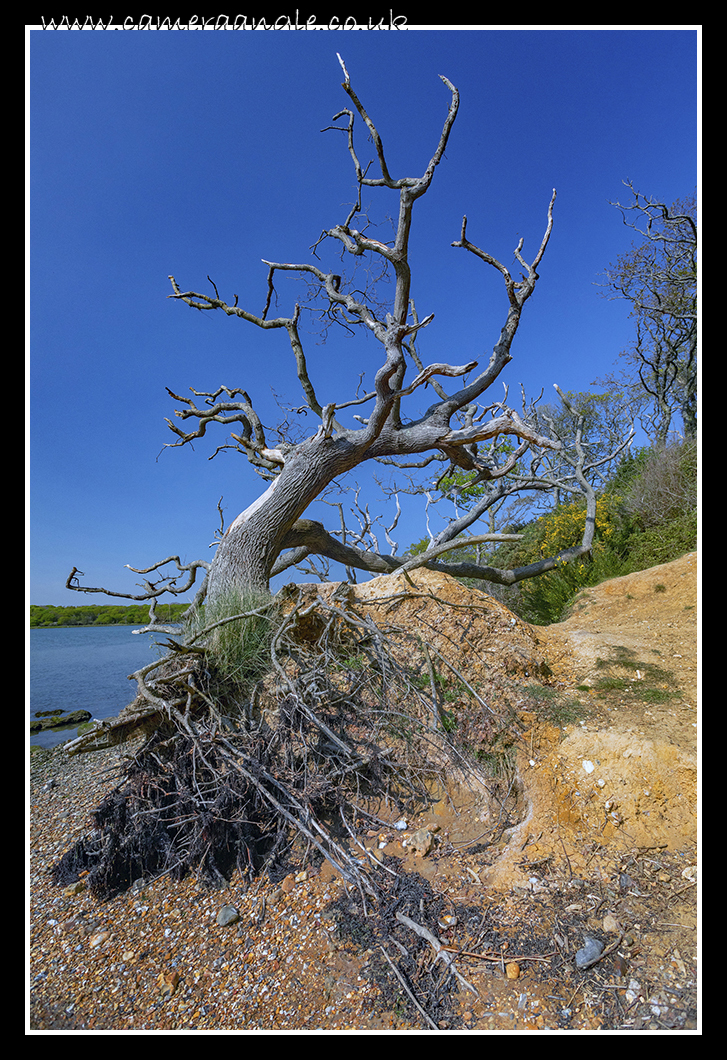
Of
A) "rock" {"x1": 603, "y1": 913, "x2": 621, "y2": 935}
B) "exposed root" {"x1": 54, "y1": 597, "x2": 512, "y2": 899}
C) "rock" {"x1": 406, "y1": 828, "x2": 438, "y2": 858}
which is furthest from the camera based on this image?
"exposed root" {"x1": 54, "y1": 597, "x2": 512, "y2": 899}

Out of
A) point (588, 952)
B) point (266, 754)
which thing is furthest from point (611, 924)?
point (266, 754)

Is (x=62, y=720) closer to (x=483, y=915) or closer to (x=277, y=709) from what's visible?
(x=277, y=709)

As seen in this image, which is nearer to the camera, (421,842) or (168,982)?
(168,982)

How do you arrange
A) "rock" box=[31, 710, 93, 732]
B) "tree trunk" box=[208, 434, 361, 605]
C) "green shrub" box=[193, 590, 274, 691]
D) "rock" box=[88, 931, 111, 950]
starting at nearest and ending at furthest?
1. "rock" box=[88, 931, 111, 950]
2. "green shrub" box=[193, 590, 274, 691]
3. "tree trunk" box=[208, 434, 361, 605]
4. "rock" box=[31, 710, 93, 732]

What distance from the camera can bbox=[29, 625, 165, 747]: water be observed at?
6871 millimetres

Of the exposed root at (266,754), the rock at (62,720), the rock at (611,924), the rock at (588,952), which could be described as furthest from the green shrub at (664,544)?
the rock at (62,720)

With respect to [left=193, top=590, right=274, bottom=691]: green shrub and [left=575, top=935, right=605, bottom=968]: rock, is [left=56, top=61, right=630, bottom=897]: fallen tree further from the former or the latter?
[left=575, top=935, right=605, bottom=968]: rock

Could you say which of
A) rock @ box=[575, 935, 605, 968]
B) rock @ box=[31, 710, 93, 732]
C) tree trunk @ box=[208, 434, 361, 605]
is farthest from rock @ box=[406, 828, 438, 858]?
rock @ box=[31, 710, 93, 732]

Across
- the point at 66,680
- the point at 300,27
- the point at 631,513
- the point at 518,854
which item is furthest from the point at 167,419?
the point at 631,513

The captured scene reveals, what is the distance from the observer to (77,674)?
858cm

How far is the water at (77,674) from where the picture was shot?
6.87m

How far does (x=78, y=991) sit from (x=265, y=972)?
97 cm

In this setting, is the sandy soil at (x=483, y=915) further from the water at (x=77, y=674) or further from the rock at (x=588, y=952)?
the water at (x=77, y=674)

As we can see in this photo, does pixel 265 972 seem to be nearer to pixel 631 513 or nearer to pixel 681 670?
pixel 681 670
